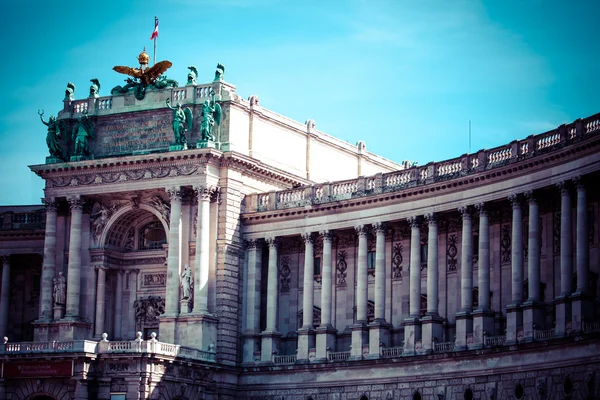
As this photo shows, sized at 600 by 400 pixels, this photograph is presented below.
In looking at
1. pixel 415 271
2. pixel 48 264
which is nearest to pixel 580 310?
pixel 415 271

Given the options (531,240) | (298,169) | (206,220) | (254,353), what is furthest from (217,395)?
(531,240)

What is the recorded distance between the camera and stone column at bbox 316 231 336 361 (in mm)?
85000

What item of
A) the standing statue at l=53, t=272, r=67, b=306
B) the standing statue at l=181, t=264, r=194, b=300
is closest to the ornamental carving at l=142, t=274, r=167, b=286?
the standing statue at l=181, t=264, r=194, b=300

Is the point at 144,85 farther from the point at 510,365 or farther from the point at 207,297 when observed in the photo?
the point at 510,365

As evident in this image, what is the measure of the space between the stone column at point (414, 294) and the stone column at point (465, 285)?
3.28m

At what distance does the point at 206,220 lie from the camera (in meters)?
86.8

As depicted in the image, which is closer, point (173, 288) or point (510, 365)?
point (510, 365)

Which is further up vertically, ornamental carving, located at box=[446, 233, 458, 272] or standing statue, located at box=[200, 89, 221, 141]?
standing statue, located at box=[200, 89, 221, 141]

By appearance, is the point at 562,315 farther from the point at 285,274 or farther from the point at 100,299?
the point at 100,299

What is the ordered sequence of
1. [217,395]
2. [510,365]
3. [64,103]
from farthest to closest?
[64,103]
[217,395]
[510,365]

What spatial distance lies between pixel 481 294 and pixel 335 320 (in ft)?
44.6

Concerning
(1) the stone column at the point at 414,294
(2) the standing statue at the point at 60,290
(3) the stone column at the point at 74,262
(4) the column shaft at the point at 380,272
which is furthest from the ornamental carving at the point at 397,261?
(2) the standing statue at the point at 60,290

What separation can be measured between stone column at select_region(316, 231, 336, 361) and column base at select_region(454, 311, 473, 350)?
10.3 metres

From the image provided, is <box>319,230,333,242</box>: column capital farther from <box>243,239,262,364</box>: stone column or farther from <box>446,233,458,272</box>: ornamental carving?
<box>446,233,458,272</box>: ornamental carving
